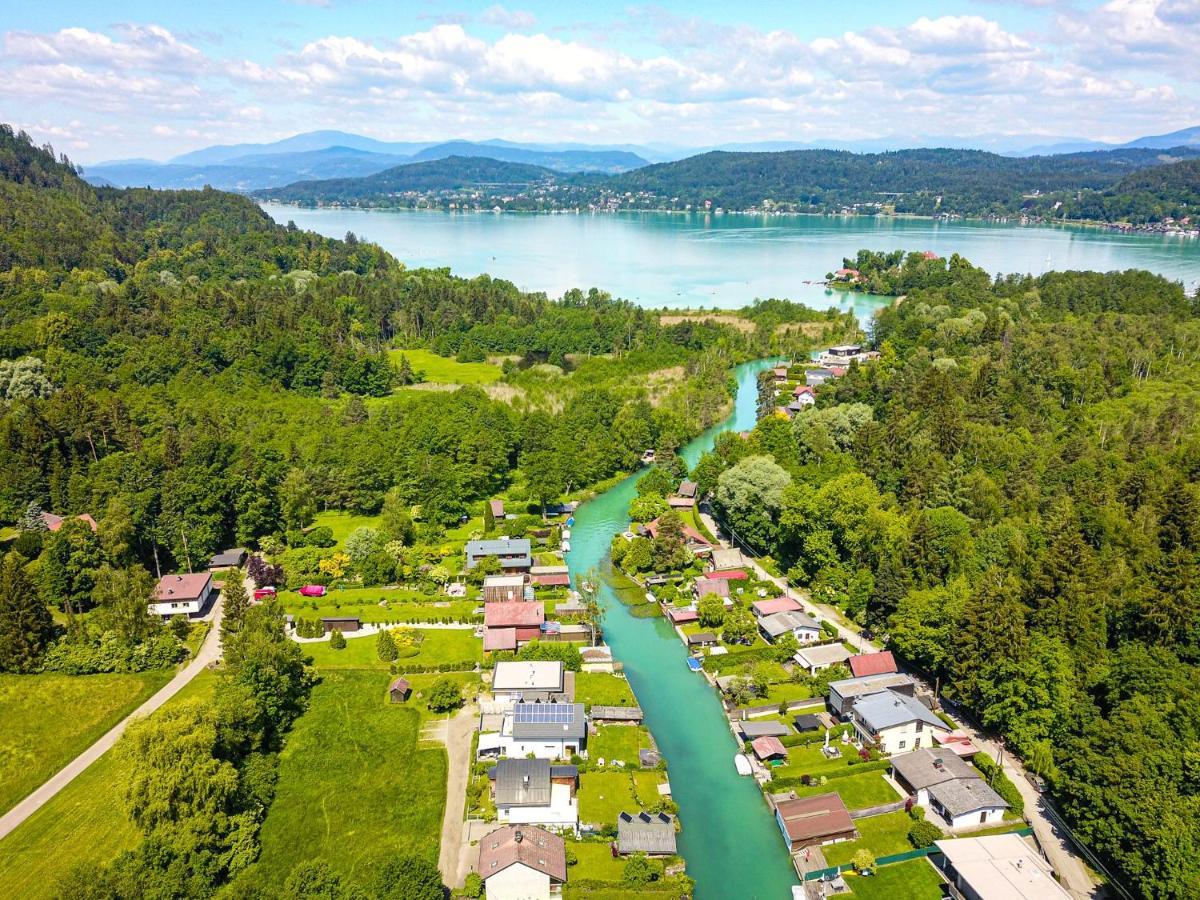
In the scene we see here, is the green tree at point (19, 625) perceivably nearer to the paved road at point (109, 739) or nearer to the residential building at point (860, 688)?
the paved road at point (109, 739)

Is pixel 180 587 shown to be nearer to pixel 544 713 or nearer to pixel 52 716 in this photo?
pixel 52 716

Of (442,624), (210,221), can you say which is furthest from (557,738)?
(210,221)

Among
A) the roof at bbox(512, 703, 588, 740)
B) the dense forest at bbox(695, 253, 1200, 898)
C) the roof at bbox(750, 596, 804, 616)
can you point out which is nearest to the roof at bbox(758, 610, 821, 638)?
the roof at bbox(750, 596, 804, 616)

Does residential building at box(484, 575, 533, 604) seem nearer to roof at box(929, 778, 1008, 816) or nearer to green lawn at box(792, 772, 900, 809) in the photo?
green lawn at box(792, 772, 900, 809)

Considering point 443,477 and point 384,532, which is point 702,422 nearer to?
point 443,477

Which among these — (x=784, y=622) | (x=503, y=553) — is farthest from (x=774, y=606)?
(x=503, y=553)

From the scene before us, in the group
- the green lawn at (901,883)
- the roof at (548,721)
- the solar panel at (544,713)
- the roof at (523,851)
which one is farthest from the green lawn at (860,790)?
the roof at (523,851)

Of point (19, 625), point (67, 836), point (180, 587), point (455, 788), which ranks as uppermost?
point (19, 625)
